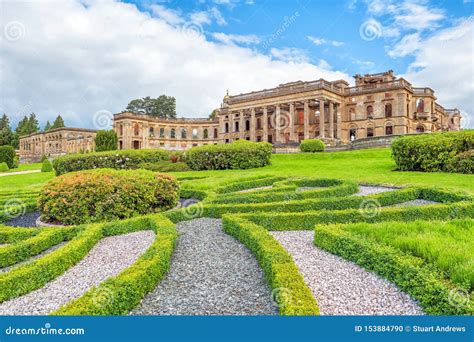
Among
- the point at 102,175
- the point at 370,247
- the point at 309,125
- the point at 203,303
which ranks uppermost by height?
the point at 309,125

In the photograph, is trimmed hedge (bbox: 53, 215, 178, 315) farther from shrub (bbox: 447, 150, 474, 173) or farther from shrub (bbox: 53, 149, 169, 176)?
shrub (bbox: 53, 149, 169, 176)

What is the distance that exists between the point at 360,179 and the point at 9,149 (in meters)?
39.2

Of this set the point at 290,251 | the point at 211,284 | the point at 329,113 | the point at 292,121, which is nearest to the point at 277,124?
the point at 292,121

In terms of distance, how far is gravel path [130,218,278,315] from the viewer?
3812 millimetres

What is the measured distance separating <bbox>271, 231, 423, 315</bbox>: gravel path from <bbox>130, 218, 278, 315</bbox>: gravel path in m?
0.62

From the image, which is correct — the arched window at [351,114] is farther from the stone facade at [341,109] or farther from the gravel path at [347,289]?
the gravel path at [347,289]

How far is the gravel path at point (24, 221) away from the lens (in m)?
8.42

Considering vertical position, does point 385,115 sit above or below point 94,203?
above

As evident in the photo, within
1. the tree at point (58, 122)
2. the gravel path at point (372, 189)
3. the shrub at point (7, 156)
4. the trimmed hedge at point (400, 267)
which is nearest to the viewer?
the trimmed hedge at point (400, 267)

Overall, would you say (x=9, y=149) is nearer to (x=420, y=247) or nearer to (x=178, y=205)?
(x=178, y=205)

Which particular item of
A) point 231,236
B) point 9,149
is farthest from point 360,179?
point 9,149

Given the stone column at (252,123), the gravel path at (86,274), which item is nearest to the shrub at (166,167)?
the gravel path at (86,274)

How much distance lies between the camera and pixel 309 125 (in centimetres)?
5428

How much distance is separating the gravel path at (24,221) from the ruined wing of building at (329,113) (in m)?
33.9
